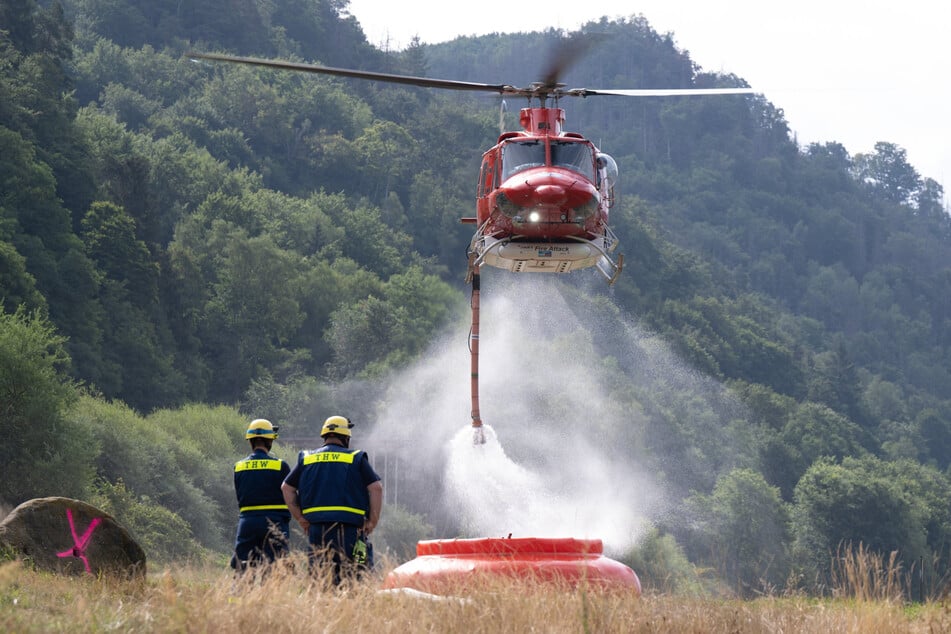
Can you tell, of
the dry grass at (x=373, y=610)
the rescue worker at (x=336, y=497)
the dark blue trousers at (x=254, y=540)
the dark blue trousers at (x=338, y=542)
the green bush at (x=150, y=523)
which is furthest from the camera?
the green bush at (x=150, y=523)

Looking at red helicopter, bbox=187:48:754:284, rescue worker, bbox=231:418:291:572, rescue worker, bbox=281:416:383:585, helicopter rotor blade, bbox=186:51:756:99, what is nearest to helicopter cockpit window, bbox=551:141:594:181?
red helicopter, bbox=187:48:754:284

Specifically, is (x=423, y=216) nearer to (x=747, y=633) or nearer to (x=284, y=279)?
(x=284, y=279)

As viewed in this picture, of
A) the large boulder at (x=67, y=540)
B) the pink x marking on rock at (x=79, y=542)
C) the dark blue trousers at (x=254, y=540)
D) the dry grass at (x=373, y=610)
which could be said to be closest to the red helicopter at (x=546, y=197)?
the large boulder at (x=67, y=540)

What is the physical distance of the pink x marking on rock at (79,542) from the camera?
1625cm

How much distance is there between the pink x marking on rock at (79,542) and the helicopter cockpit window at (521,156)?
12262 millimetres

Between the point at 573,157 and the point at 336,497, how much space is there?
1388 centimetres

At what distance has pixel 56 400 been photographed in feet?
182

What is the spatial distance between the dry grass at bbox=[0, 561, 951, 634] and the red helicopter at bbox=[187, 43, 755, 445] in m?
11.5

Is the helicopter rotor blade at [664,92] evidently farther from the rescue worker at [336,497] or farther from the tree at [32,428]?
the tree at [32,428]

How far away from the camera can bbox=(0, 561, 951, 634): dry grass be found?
11266 millimetres

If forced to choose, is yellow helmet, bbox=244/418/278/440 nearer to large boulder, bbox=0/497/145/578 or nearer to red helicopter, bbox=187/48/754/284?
large boulder, bbox=0/497/145/578

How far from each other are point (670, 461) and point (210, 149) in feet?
219

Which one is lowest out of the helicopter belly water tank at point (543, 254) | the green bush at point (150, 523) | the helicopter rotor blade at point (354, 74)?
the green bush at point (150, 523)

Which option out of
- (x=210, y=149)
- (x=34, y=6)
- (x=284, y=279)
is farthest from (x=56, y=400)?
(x=210, y=149)
